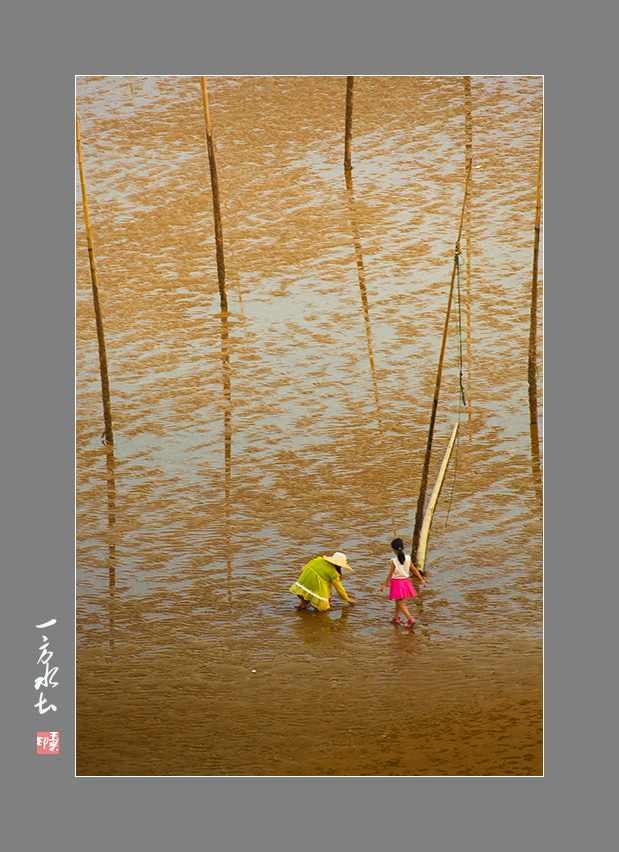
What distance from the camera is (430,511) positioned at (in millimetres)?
8773

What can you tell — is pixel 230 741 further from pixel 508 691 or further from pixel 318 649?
pixel 508 691

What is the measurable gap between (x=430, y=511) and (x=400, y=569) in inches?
20.8

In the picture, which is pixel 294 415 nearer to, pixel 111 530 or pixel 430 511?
pixel 430 511

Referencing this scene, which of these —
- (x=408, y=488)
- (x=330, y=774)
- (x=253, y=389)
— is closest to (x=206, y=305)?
(x=253, y=389)

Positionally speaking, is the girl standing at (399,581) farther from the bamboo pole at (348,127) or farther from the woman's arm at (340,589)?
the bamboo pole at (348,127)

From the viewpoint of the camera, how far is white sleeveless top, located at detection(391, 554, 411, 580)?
8.41 meters

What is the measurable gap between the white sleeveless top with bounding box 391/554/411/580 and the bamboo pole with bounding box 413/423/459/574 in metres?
0.24

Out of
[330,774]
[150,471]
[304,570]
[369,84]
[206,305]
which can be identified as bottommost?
[330,774]

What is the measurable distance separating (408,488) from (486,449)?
57 centimetres

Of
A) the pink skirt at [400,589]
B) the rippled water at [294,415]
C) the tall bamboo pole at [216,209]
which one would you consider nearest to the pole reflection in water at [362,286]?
the rippled water at [294,415]

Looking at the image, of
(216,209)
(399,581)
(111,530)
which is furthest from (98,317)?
(399,581)

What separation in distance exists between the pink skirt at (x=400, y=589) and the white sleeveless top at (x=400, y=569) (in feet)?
0.10

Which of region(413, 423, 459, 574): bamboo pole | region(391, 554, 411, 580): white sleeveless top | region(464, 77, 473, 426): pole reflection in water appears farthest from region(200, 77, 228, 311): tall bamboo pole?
region(391, 554, 411, 580): white sleeveless top

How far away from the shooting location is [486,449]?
889 centimetres
